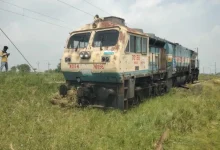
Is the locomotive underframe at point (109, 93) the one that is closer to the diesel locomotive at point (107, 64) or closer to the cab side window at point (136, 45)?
the diesel locomotive at point (107, 64)

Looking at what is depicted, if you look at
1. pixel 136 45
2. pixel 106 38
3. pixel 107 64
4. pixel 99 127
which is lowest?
pixel 99 127

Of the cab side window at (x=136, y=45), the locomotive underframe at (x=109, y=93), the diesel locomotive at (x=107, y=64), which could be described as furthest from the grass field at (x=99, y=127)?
the cab side window at (x=136, y=45)

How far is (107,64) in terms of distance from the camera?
8.58m

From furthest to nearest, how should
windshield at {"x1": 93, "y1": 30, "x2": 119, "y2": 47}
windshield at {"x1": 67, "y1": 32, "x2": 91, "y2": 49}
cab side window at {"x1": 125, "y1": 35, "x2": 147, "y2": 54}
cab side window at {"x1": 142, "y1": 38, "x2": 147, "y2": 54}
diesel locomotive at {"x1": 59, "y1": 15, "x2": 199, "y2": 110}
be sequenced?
cab side window at {"x1": 142, "y1": 38, "x2": 147, "y2": 54} < windshield at {"x1": 67, "y1": 32, "x2": 91, "y2": 49} < cab side window at {"x1": 125, "y1": 35, "x2": 147, "y2": 54} < windshield at {"x1": 93, "y1": 30, "x2": 119, "y2": 47} < diesel locomotive at {"x1": 59, "y1": 15, "x2": 199, "y2": 110}

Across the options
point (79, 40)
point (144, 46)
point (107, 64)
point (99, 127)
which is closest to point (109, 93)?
point (107, 64)

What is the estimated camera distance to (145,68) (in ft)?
35.2

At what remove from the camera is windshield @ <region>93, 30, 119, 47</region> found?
29.5 feet

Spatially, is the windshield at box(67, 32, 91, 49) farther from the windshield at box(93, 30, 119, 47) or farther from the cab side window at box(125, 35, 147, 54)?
the cab side window at box(125, 35, 147, 54)

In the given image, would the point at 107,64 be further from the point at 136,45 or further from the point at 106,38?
the point at 136,45

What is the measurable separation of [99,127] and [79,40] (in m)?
4.44

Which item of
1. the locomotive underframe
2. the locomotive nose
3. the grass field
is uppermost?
the locomotive nose

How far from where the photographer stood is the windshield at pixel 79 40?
9781 millimetres

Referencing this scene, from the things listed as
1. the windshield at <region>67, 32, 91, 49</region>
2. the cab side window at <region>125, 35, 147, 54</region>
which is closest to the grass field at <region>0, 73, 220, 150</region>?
the cab side window at <region>125, 35, 147, 54</region>

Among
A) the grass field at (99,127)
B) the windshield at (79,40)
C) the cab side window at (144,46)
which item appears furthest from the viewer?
the cab side window at (144,46)
